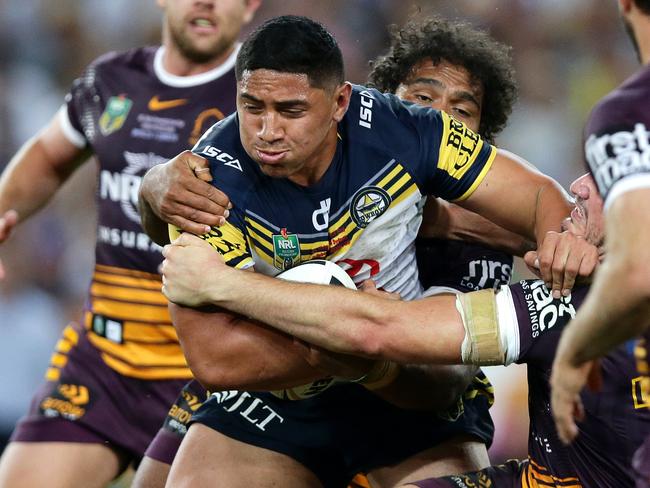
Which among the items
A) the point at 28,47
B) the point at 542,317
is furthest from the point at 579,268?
the point at 28,47

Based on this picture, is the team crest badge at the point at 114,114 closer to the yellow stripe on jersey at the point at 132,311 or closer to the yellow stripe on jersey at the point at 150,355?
the yellow stripe on jersey at the point at 132,311

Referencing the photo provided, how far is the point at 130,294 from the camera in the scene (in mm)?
5195

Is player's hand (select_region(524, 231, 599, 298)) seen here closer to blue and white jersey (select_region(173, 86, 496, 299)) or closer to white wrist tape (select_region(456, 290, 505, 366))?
white wrist tape (select_region(456, 290, 505, 366))

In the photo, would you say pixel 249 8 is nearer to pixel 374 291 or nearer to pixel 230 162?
pixel 230 162

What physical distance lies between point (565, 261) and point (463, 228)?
1.03 metres

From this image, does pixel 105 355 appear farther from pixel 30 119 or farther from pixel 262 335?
pixel 30 119

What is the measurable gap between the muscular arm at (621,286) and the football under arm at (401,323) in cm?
61

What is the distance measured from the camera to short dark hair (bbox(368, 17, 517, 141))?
4.70 m

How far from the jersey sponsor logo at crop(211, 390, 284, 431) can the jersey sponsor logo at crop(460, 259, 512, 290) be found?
0.86 meters

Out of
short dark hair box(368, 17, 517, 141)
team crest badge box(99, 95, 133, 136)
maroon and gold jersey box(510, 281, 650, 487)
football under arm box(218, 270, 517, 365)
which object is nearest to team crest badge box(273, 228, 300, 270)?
football under arm box(218, 270, 517, 365)

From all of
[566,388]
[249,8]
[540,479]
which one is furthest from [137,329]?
[566,388]

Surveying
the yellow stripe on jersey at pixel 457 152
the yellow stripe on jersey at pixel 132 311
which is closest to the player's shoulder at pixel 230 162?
the yellow stripe on jersey at pixel 457 152

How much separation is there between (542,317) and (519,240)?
101cm

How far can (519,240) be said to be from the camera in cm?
429
